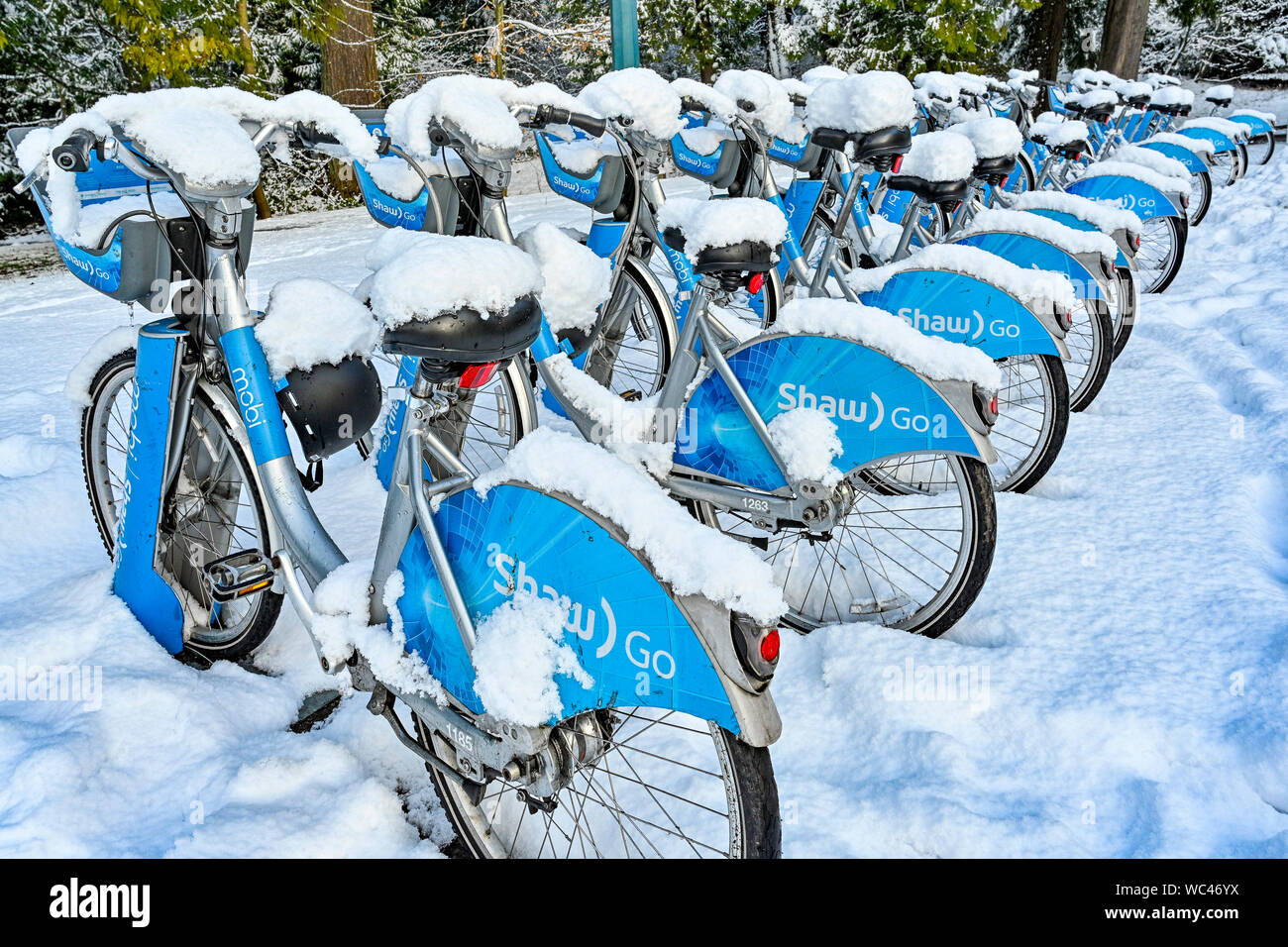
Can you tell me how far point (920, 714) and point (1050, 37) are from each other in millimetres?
19054

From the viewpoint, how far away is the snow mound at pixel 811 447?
7.93 feet

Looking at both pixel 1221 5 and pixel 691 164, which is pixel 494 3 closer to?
pixel 691 164

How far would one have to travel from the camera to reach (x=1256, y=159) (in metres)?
12.1

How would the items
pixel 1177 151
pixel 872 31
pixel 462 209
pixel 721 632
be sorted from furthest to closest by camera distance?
pixel 872 31
pixel 1177 151
pixel 462 209
pixel 721 632

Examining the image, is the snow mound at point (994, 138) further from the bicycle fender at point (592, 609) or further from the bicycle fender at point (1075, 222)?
the bicycle fender at point (592, 609)

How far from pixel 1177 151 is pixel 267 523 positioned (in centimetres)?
863

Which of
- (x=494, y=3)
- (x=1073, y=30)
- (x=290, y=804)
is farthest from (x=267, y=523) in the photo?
(x=1073, y=30)

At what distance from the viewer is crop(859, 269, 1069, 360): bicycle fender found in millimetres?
3068

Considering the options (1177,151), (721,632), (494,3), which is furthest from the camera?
(494,3)

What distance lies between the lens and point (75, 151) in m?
1.78

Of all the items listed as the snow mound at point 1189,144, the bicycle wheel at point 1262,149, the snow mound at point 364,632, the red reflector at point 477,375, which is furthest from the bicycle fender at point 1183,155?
the snow mound at point 364,632

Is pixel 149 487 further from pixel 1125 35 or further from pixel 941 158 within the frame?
pixel 1125 35

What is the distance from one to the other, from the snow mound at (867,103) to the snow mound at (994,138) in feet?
2.64

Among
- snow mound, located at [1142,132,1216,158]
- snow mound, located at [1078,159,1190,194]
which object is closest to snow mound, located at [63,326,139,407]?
snow mound, located at [1078,159,1190,194]
